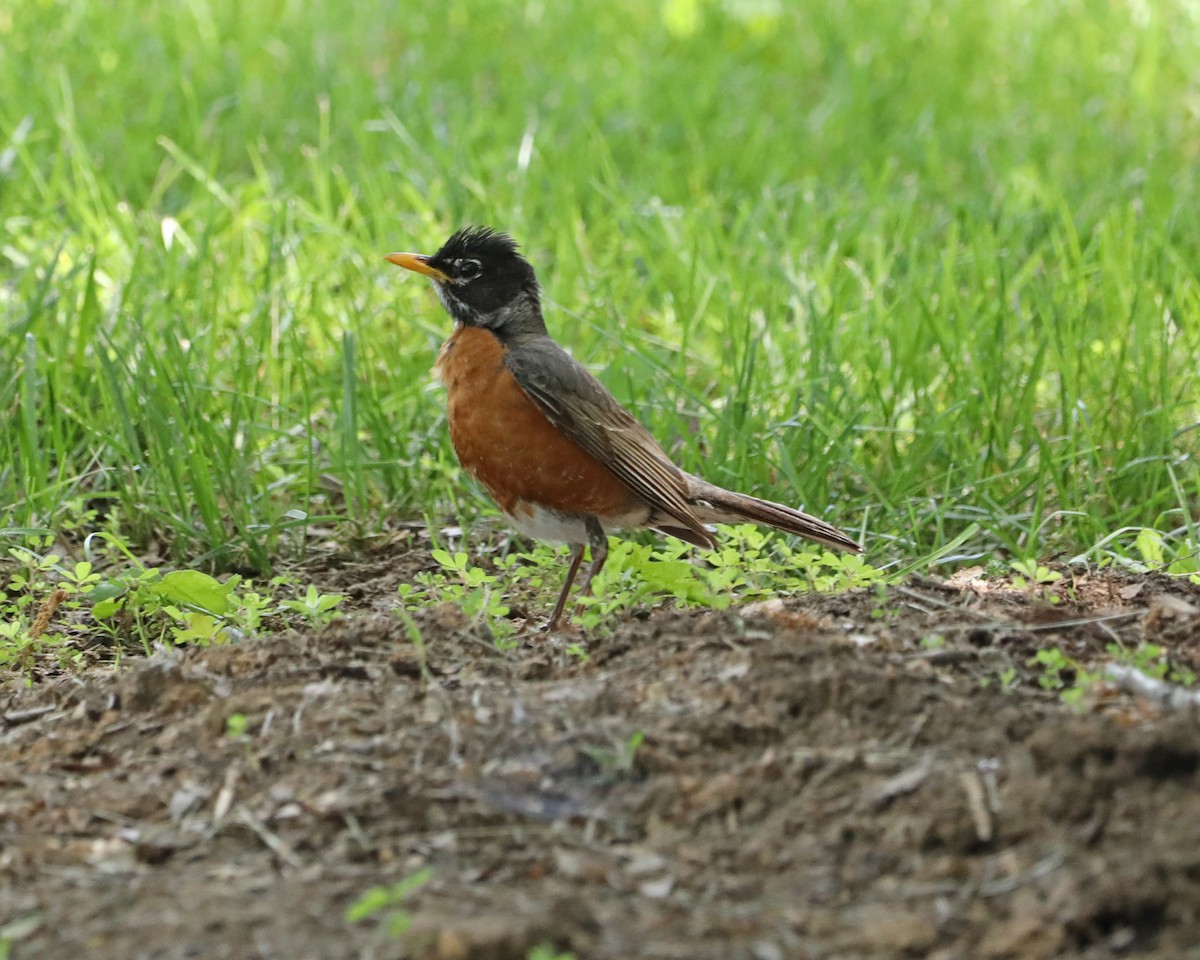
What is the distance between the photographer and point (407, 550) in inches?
209

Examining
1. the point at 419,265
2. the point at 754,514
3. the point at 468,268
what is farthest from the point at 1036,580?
the point at 419,265

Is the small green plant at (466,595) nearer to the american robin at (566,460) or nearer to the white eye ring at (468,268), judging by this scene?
the american robin at (566,460)

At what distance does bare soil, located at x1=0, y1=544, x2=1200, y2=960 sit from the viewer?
2.48 metres

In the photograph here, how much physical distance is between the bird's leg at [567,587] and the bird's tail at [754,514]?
400 millimetres

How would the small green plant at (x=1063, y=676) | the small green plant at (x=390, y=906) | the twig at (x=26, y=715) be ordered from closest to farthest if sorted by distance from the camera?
the small green plant at (x=390, y=906) < the small green plant at (x=1063, y=676) < the twig at (x=26, y=715)

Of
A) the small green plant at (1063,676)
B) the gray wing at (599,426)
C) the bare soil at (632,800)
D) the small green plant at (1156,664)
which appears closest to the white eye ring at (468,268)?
the gray wing at (599,426)

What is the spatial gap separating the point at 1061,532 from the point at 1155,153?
158 inches

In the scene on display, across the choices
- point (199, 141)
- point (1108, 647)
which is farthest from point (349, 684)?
point (199, 141)

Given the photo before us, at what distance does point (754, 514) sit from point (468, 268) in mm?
1239

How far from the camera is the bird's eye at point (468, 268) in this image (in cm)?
525

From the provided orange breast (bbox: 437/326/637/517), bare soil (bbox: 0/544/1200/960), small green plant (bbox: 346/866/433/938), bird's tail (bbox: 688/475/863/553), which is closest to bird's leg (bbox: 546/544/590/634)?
orange breast (bbox: 437/326/637/517)

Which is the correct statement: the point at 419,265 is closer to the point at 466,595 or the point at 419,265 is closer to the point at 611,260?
the point at 466,595

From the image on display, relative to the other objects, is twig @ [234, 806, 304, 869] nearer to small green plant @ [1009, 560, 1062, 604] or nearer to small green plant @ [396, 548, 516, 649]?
small green plant @ [396, 548, 516, 649]

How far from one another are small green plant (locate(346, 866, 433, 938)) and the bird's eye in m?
2.94
